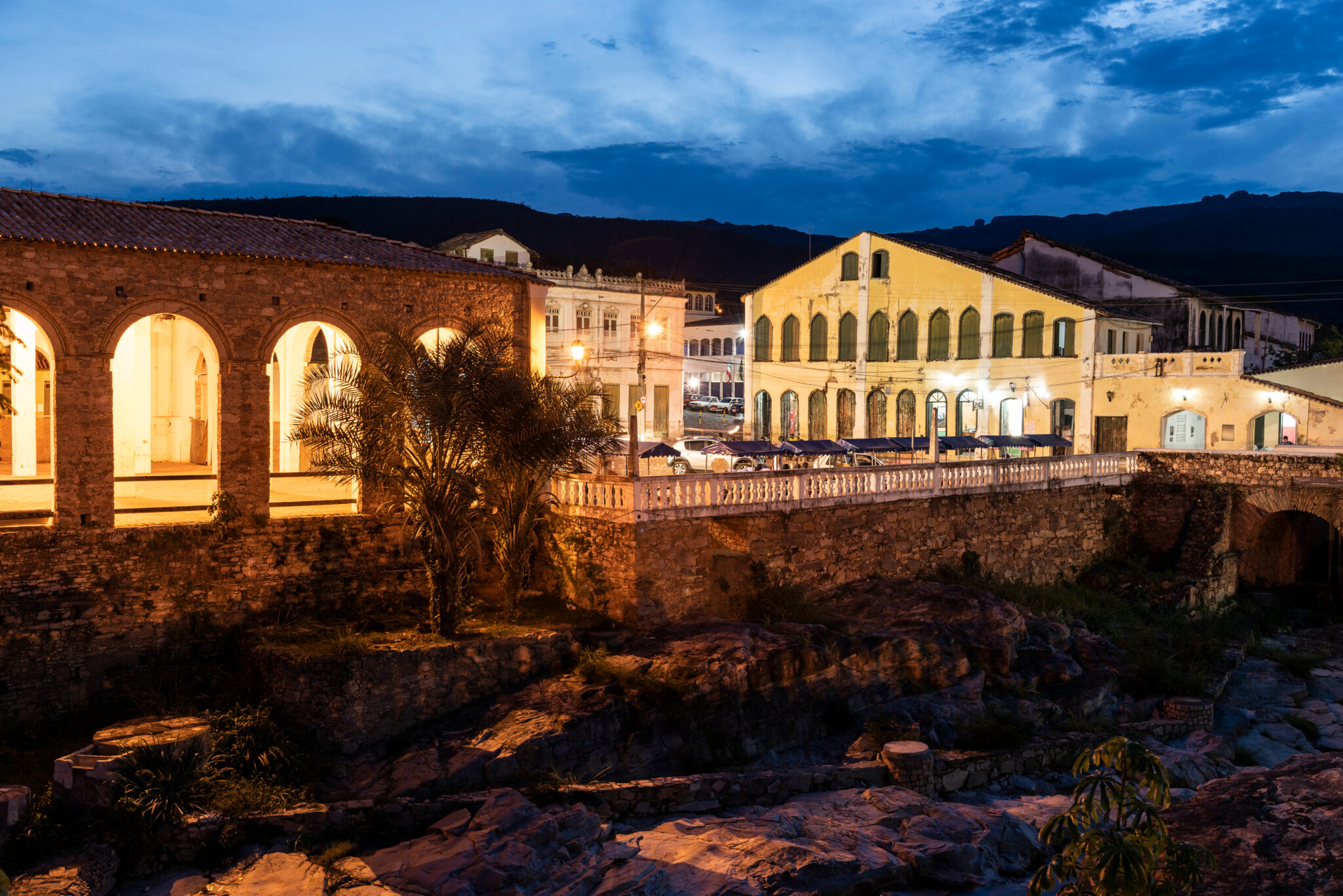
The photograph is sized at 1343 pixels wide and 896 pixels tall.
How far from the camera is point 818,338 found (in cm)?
3703

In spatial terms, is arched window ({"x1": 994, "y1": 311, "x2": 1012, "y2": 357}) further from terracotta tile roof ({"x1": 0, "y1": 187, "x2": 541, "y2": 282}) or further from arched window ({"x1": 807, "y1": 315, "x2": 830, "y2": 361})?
terracotta tile roof ({"x1": 0, "y1": 187, "x2": 541, "y2": 282})

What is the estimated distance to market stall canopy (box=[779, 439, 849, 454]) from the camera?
83.5 ft

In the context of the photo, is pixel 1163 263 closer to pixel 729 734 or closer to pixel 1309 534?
pixel 1309 534

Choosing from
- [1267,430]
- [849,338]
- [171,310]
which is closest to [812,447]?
[849,338]

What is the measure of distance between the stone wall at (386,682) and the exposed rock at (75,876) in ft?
9.65

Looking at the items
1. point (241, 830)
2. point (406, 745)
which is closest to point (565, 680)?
point (406, 745)

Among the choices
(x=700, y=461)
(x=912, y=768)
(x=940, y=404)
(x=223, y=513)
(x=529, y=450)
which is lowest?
(x=912, y=768)

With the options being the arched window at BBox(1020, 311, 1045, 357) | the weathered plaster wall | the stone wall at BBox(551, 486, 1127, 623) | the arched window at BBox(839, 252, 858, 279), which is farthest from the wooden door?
the weathered plaster wall

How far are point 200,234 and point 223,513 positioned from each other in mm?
4577

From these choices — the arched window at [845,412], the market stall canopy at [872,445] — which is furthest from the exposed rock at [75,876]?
the arched window at [845,412]

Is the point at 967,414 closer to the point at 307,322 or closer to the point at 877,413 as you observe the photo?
the point at 877,413

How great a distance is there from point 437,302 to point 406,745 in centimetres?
806

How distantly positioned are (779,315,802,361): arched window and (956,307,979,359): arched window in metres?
6.06

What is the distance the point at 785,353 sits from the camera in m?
38.0
